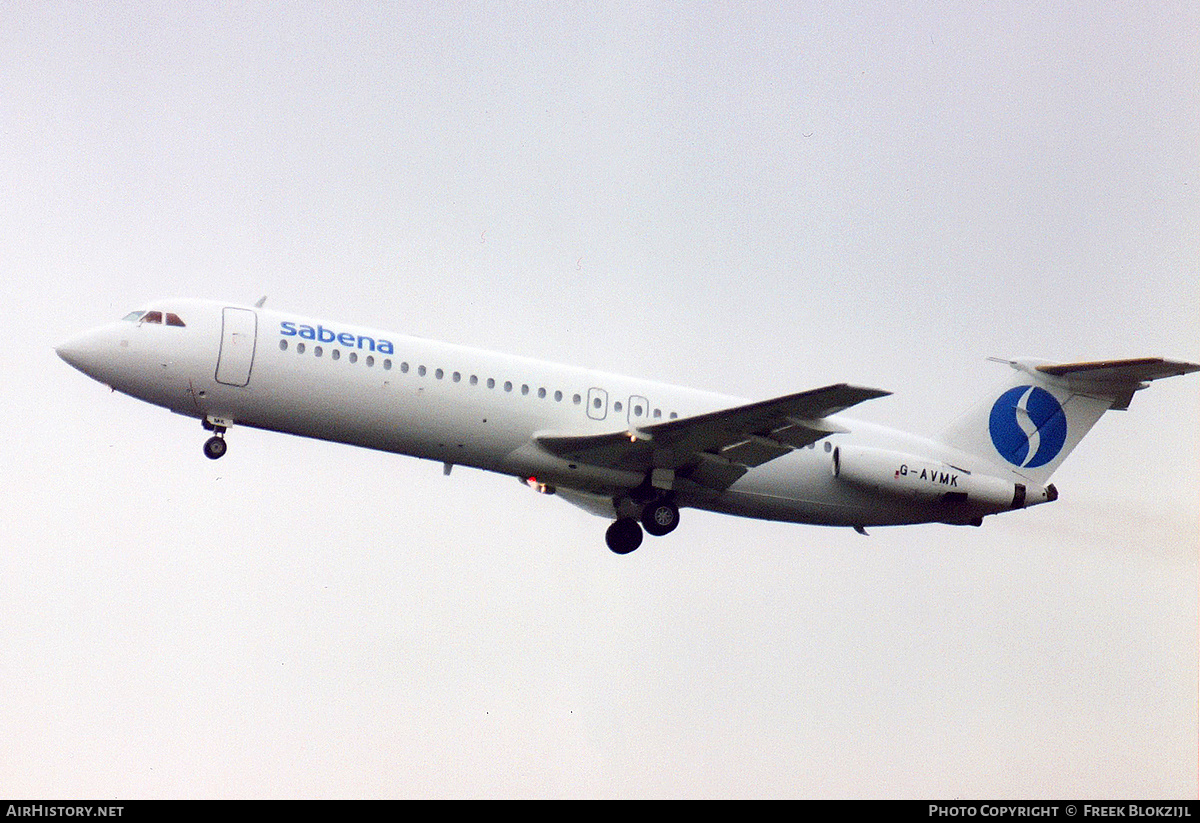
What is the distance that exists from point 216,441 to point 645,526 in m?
8.65

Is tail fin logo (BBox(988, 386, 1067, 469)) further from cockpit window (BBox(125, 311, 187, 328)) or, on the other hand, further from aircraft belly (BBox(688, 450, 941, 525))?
cockpit window (BBox(125, 311, 187, 328))

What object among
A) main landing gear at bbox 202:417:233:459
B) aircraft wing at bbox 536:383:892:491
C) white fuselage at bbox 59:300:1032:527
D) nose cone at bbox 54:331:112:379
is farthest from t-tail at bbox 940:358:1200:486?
nose cone at bbox 54:331:112:379

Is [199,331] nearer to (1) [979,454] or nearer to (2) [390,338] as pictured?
(2) [390,338]

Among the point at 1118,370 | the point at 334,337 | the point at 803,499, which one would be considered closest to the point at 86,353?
the point at 334,337

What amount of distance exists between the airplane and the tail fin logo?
0.10 ft

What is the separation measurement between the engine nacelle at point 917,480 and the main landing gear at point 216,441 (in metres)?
12.0

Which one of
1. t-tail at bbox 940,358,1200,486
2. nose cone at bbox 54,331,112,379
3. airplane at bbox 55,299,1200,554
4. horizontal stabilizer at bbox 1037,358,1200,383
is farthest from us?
t-tail at bbox 940,358,1200,486

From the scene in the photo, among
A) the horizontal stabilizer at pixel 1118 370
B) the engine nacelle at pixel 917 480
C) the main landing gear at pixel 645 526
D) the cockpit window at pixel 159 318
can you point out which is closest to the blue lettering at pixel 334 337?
the cockpit window at pixel 159 318

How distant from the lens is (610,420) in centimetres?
2548

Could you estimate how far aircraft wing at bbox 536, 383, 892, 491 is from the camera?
23.1 m

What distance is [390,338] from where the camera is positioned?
24.2 meters

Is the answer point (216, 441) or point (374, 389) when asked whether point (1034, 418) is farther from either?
point (216, 441)

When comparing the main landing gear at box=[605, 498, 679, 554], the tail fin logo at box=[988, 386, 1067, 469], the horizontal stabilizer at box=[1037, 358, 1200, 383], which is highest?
the horizontal stabilizer at box=[1037, 358, 1200, 383]
